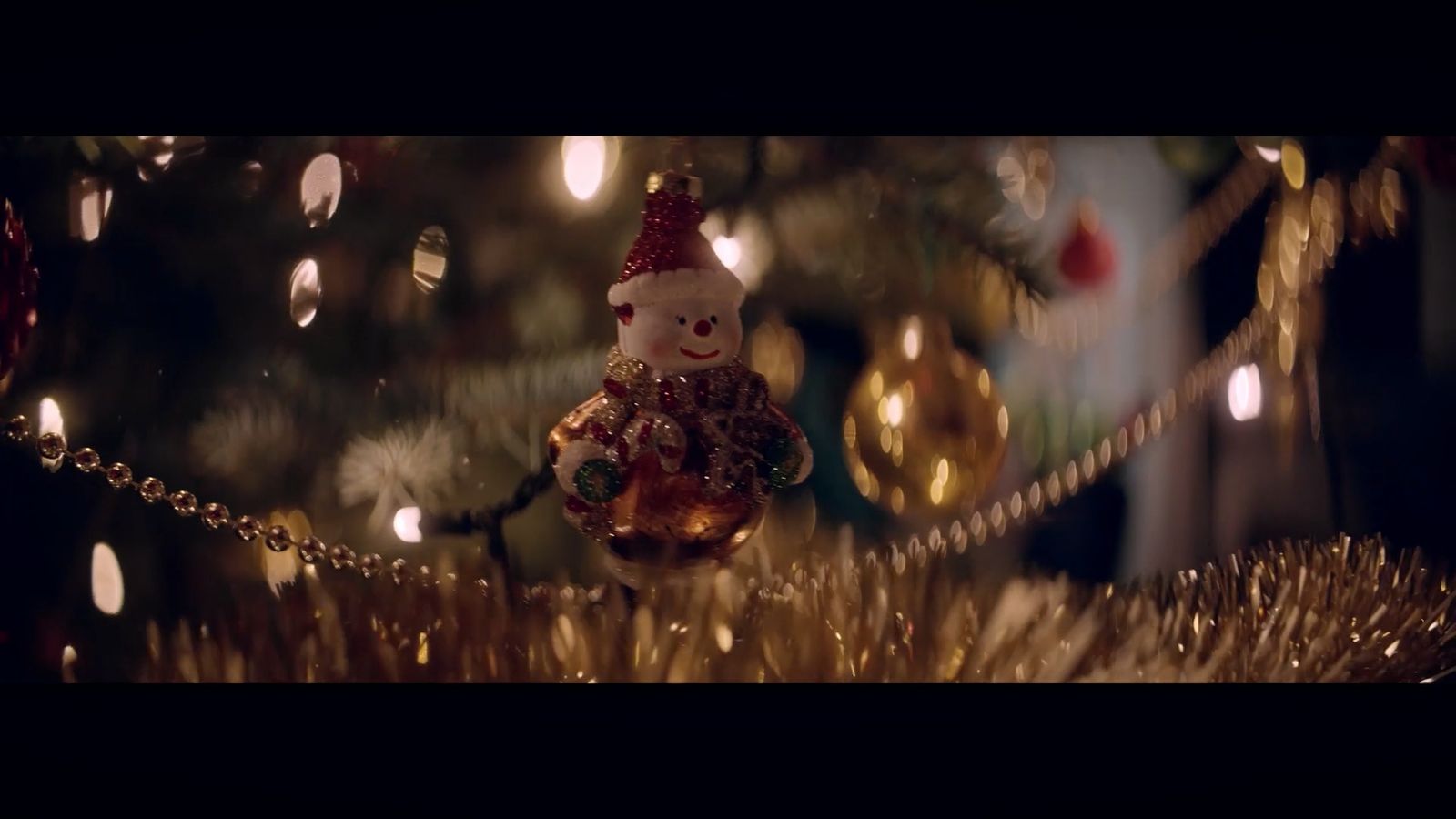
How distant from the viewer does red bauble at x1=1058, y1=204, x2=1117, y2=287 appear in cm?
110

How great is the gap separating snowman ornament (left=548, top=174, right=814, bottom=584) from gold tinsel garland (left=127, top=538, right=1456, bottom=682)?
0.30ft

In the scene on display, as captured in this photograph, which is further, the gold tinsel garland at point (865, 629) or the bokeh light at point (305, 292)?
the bokeh light at point (305, 292)

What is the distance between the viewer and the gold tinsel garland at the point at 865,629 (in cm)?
100

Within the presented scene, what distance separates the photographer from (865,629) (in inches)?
40.1

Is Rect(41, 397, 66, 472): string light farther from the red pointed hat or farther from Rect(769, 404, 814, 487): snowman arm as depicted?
Rect(769, 404, 814, 487): snowman arm

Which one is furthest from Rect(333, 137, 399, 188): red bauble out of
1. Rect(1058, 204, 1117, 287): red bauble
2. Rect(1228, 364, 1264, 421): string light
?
Rect(1228, 364, 1264, 421): string light

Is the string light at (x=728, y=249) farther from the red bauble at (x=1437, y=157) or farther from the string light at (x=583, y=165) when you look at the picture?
the red bauble at (x=1437, y=157)

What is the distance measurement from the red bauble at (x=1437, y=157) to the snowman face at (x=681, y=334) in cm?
63

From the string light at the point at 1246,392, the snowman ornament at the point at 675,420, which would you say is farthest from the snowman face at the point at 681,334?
the string light at the point at 1246,392

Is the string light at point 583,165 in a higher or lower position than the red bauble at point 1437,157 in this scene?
higher

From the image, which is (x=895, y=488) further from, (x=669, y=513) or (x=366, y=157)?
(x=366, y=157)

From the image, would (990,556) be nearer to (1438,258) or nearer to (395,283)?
(1438,258)

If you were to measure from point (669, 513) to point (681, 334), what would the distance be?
147 mm
